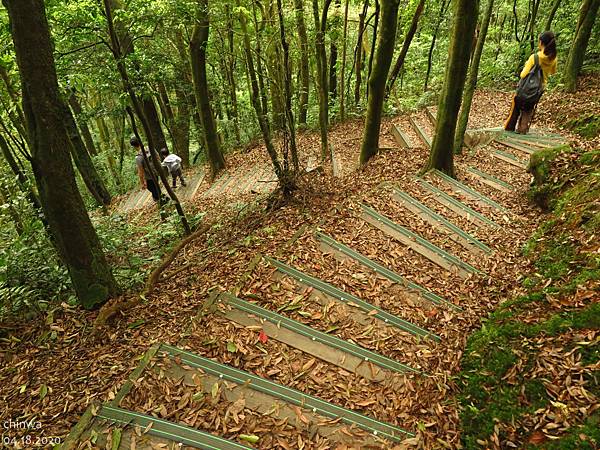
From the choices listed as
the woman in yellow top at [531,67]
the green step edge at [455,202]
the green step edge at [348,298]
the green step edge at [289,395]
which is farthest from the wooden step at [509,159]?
the green step edge at [289,395]

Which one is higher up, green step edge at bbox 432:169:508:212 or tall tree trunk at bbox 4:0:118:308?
tall tree trunk at bbox 4:0:118:308

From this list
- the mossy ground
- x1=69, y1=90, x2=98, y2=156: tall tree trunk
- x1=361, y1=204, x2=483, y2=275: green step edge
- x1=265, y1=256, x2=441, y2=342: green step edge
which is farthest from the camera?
x1=69, y1=90, x2=98, y2=156: tall tree trunk

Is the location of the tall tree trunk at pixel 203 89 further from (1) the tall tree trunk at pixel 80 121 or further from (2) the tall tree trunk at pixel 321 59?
(1) the tall tree trunk at pixel 80 121

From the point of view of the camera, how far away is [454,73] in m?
6.27

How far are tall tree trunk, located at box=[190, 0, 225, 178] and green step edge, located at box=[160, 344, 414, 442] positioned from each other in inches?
334

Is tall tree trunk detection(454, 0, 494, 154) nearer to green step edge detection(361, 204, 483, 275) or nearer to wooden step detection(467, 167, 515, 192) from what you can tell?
wooden step detection(467, 167, 515, 192)

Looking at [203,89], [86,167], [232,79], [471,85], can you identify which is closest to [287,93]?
[471,85]

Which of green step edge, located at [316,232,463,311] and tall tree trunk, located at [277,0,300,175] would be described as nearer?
green step edge, located at [316,232,463,311]

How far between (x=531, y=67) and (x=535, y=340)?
7.48m

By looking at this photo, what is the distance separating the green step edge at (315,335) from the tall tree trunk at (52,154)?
152cm

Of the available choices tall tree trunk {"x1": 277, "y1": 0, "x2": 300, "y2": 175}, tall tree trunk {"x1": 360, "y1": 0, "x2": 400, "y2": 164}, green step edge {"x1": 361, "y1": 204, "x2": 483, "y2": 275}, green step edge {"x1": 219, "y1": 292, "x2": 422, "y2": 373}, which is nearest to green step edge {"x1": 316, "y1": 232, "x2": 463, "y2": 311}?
green step edge {"x1": 361, "y1": 204, "x2": 483, "y2": 275}

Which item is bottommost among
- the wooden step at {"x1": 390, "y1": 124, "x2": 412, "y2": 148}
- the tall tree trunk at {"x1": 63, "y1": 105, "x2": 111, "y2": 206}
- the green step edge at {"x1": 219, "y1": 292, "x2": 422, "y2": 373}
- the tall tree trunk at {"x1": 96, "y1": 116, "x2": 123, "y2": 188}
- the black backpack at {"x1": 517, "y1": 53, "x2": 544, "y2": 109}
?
the tall tree trunk at {"x1": 96, "y1": 116, "x2": 123, "y2": 188}

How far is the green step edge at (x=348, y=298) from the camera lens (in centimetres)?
399

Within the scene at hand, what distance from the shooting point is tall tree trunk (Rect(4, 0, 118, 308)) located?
3.04 meters
